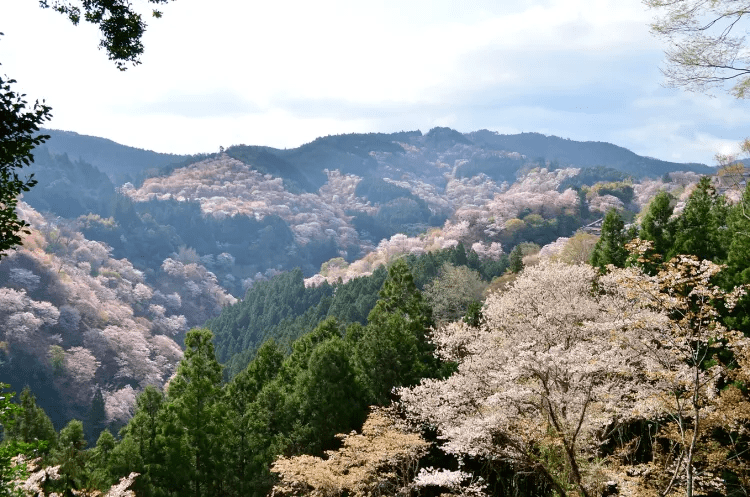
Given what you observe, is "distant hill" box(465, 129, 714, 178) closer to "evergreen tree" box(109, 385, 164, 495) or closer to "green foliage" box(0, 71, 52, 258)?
"evergreen tree" box(109, 385, 164, 495)

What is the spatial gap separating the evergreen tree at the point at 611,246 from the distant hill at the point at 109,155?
119021mm

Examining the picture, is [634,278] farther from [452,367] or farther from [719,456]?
[452,367]

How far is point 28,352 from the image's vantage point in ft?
129

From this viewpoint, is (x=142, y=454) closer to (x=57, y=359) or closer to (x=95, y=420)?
(x=95, y=420)

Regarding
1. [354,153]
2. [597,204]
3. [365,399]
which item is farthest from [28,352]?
[354,153]

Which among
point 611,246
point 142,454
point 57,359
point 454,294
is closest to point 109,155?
point 57,359

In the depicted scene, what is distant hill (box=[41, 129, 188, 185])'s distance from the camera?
126562mm

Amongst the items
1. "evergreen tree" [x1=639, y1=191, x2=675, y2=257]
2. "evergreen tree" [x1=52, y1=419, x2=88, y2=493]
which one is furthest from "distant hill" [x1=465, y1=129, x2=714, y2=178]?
"evergreen tree" [x1=52, y1=419, x2=88, y2=493]

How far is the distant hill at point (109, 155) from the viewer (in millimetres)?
126562

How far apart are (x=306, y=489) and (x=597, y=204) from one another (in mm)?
59682

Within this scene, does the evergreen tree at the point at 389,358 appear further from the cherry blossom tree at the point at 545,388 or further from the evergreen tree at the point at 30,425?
the evergreen tree at the point at 30,425

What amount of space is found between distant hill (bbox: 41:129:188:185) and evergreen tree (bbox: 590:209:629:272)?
119021 millimetres

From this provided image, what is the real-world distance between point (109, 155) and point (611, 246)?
13569cm

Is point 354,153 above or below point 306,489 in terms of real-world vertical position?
above
